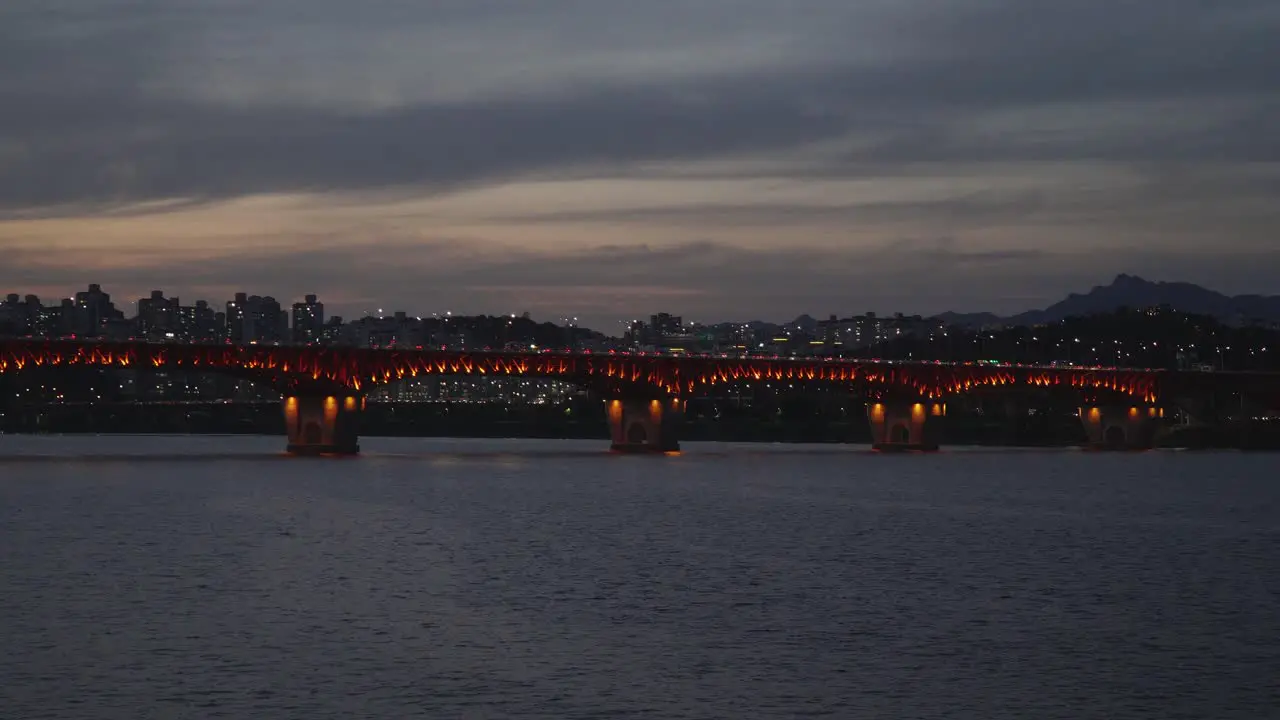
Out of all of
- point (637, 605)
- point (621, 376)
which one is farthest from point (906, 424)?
point (637, 605)

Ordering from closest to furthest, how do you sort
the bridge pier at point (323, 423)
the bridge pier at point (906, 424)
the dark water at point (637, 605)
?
the dark water at point (637, 605) → the bridge pier at point (323, 423) → the bridge pier at point (906, 424)

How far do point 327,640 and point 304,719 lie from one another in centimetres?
1042

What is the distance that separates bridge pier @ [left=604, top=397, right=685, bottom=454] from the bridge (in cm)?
10

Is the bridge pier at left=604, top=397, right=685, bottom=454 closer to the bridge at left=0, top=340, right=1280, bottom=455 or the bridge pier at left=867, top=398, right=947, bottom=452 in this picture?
the bridge at left=0, top=340, right=1280, bottom=455

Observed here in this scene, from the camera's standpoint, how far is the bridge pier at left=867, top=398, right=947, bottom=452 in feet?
617

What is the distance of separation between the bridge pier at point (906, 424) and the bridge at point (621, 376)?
0.46 feet

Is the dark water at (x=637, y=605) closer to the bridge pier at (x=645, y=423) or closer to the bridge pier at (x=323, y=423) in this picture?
the bridge pier at (x=323, y=423)

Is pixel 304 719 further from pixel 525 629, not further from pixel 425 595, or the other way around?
pixel 425 595

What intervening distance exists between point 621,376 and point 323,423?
26701mm

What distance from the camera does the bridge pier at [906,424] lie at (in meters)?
188

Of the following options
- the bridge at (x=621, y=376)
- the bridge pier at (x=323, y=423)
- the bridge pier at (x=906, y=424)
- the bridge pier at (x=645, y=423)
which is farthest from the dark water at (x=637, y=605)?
the bridge pier at (x=906, y=424)

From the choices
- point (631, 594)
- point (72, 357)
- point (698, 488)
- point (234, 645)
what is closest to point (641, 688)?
point (234, 645)

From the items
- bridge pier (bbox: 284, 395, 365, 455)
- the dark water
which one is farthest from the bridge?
the dark water

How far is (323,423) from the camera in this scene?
168 metres
